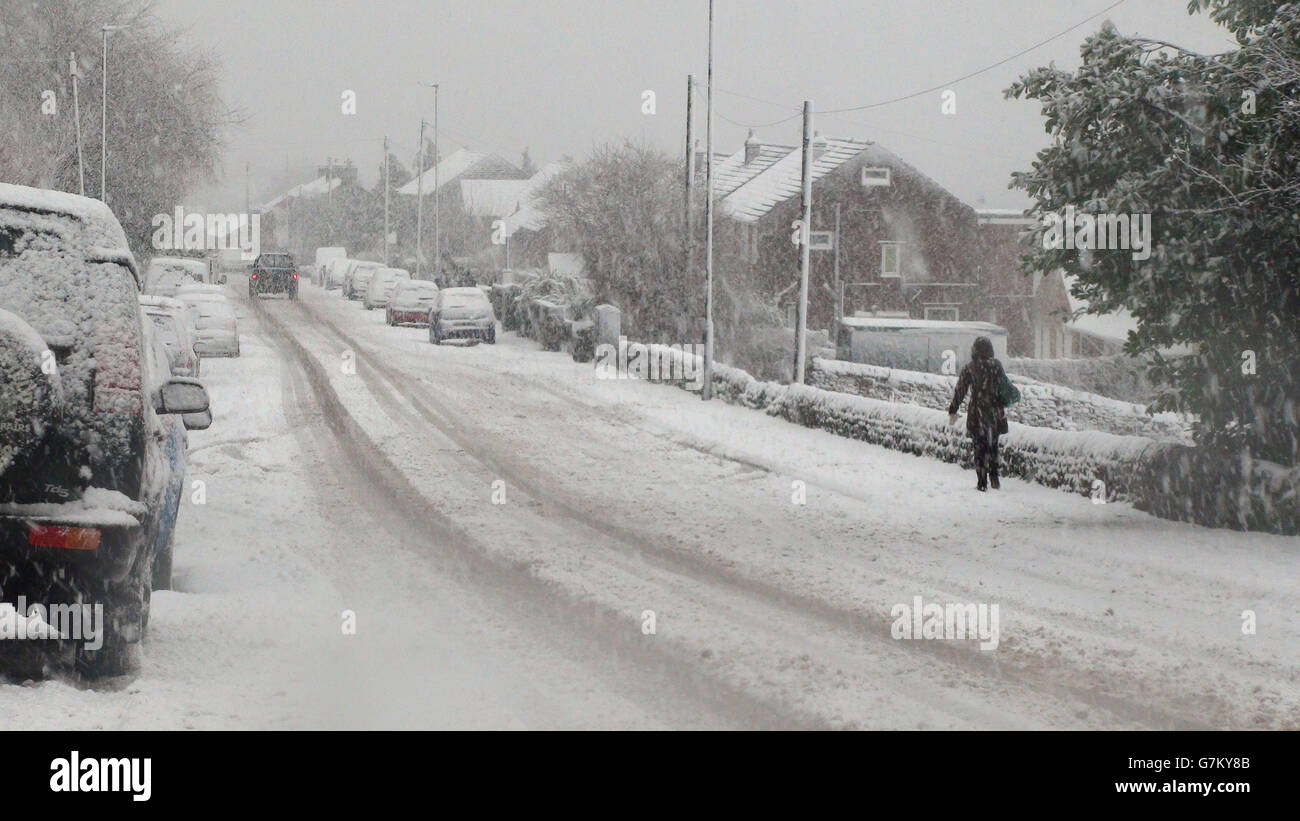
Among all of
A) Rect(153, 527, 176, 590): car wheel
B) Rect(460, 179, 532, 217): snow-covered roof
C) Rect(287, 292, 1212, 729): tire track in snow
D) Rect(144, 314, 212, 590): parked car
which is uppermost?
Rect(460, 179, 532, 217): snow-covered roof

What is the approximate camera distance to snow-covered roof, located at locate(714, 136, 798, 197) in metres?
59.0

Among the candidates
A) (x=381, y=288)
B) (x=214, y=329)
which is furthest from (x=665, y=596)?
(x=381, y=288)

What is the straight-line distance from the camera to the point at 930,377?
75.2 ft

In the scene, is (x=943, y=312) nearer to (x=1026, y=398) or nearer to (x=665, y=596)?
(x=1026, y=398)

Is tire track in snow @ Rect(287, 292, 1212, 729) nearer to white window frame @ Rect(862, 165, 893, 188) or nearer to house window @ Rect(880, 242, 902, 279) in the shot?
white window frame @ Rect(862, 165, 893, 188)

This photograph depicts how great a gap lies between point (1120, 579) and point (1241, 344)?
3478 mm

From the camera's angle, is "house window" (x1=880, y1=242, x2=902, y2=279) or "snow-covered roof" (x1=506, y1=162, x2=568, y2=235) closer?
"house window" (x1=880, y1=242, x2=902, y2=279)

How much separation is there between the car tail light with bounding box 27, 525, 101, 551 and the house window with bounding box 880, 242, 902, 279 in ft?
164

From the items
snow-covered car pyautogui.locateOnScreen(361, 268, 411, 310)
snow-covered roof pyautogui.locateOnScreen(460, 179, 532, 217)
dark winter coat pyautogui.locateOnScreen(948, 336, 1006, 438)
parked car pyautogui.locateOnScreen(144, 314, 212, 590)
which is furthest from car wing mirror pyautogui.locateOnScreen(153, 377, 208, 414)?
snow-covered roof pyautogui.locateOnScreen(460, 179, 532, 217)

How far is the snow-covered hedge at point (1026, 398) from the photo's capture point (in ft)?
73.8

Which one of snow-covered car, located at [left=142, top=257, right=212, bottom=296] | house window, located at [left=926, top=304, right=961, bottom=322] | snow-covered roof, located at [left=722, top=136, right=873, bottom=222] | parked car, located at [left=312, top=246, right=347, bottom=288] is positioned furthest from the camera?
parked car, located at [left=312, top=246, right=347, bottom=288]

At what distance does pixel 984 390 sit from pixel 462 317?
2136 cm

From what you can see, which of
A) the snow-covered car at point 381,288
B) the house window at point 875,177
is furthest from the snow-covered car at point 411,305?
the house window at point 875,177
